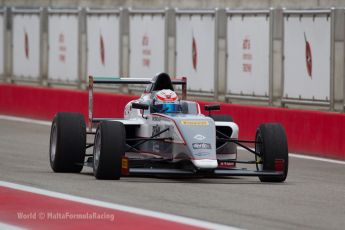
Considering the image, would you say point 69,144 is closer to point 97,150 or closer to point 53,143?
point 53,143

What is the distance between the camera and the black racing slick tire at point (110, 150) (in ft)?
53.3

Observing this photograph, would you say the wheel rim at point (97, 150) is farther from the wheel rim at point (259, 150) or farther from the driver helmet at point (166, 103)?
the wheel rim at point (259, 150)

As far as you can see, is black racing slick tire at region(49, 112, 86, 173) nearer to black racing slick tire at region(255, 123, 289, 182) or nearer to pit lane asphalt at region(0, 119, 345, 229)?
pit lane asphalt at region(0, 119, 345, 229)

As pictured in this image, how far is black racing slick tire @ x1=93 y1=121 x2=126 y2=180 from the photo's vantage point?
16234mm

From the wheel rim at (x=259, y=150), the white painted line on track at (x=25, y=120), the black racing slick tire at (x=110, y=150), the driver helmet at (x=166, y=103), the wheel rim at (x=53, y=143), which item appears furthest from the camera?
the white painted line on track at (x=25, y=120)

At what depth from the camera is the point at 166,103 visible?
17594 millimetres

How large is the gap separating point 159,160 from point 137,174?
0.56 meters

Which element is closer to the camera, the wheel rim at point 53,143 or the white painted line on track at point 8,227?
the white painted line on track at point 8,227

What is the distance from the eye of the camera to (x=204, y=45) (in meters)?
30.0

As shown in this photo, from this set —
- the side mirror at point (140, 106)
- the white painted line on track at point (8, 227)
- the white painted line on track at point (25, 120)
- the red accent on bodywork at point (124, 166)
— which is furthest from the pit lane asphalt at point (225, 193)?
the white painted line on track at point (25, 120)

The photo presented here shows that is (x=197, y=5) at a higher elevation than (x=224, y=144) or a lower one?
higher

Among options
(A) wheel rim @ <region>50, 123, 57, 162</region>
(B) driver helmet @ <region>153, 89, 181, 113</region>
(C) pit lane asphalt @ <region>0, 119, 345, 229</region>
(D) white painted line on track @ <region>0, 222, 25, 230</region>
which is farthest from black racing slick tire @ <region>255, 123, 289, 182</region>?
(D) white painted line on track @ <region>0, 222, 25, 230</region>

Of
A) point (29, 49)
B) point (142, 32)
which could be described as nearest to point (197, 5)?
point (142, 32)

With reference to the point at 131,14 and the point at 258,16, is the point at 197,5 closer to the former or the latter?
the point at 131,14
